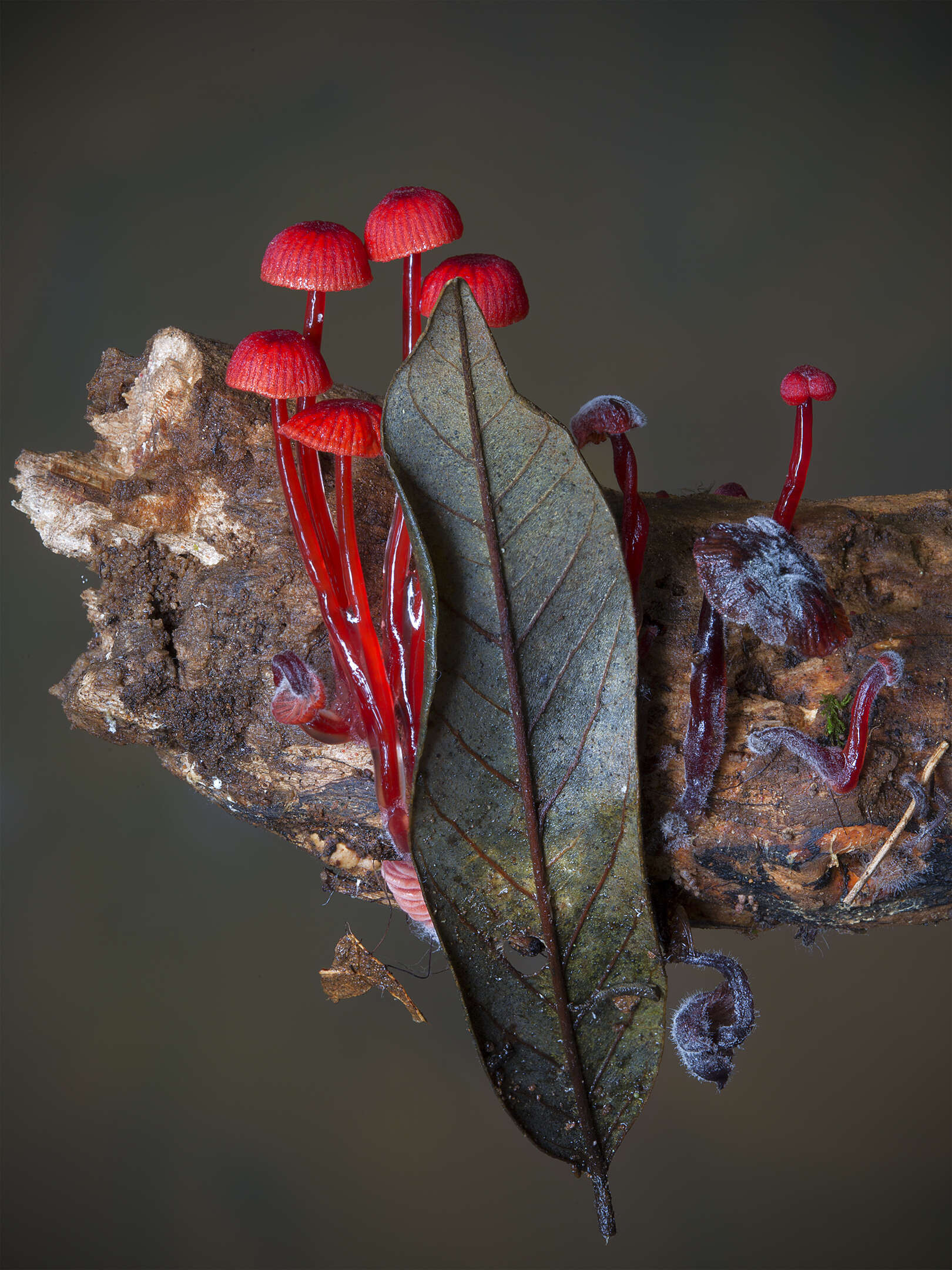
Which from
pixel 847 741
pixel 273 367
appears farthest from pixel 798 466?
pixel 273 367

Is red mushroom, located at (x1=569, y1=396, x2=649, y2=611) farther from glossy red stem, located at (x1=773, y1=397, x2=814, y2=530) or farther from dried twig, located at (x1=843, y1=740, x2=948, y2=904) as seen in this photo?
dried twig, located at (x1=843, y1=740, x2=948, y2=904)

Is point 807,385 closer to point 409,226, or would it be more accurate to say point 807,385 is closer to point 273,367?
point 409,226

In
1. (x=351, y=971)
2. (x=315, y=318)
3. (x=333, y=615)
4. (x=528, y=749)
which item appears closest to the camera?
(x=528, y=749)

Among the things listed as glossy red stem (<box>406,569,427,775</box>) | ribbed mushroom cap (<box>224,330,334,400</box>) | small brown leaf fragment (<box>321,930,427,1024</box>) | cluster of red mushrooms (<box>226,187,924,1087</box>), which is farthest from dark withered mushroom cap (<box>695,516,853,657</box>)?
small brown leaf fragment (<box>321,930,427,1024</box>)

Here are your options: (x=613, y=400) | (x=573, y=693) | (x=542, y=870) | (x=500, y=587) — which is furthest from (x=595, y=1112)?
(x=613, y=400)

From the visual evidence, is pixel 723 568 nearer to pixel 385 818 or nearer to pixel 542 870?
pixel 542 870
